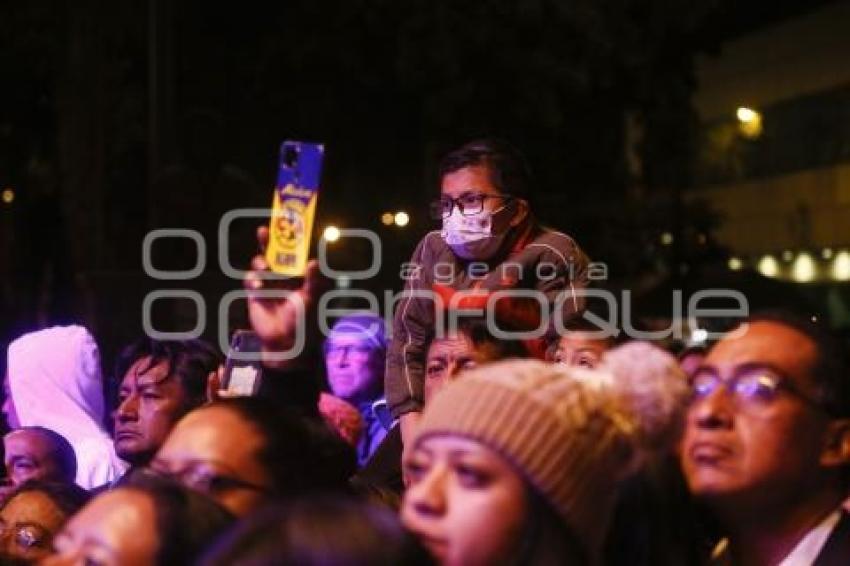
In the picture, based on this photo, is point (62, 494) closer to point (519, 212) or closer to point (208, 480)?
point (208, 480)

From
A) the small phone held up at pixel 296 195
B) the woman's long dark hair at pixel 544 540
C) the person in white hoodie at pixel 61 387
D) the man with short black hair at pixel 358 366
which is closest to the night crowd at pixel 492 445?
the woman's long dark hair at pixel 544 540

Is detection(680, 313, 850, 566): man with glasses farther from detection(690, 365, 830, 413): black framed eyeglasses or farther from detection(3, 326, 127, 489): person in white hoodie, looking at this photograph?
detection(3, 326, 127, 489): person in white hoodie

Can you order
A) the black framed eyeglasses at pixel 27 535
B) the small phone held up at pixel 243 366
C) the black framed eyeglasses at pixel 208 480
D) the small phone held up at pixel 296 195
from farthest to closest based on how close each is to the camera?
1. the small phone held up at pixel 296 195
2. the small phone held up at pixel 243 366
3. the black framed eyeglasses at pixel 27 535
4. the black framed eyeglasses at pixel 208 480

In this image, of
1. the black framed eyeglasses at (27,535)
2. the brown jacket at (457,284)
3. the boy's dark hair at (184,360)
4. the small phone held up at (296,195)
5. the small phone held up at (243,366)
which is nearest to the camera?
the black framed eyeglasses at (27,535)

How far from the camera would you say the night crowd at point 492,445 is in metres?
3.10

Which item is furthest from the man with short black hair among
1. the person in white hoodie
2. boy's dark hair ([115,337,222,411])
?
boy's dark hair ([115,337,222,411])

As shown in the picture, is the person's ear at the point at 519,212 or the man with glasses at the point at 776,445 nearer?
the man with glasses at the point at 776,445

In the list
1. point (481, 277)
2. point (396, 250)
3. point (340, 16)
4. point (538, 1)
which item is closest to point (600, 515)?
point (481, 277)

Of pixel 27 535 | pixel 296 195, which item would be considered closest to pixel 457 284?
pixel 296 195

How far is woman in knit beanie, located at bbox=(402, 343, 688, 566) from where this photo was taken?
310 centimetres

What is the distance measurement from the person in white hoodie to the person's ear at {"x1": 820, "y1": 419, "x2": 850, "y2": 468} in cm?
351

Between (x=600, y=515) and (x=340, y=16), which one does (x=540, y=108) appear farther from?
(x=600, y=515)

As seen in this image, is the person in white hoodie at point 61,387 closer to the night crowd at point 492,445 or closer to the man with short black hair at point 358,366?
the night crowd at point 492,445

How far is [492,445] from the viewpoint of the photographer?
3131 mm
